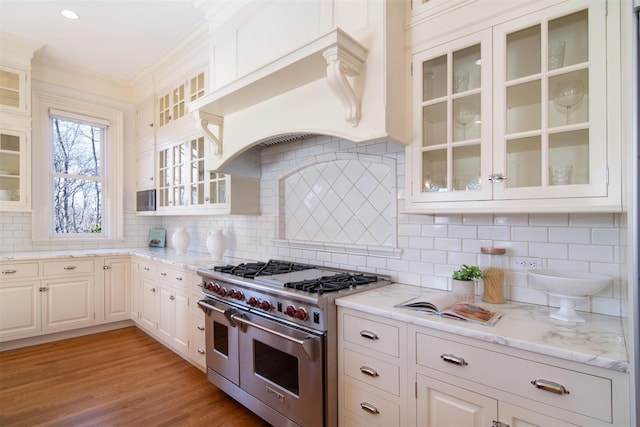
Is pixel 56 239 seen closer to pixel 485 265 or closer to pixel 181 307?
pixel 181 307

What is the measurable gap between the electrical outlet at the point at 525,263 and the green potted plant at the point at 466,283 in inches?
6.9

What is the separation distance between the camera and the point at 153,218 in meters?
4.87

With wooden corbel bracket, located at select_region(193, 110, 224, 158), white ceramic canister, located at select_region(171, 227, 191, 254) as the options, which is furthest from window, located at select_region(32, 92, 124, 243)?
wooden corbel bracket, located at select_region(193, 110, 224, 158)

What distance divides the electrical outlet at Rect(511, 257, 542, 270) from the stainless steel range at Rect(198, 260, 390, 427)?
739 millimetres

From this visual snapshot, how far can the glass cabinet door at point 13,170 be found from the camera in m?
3.56

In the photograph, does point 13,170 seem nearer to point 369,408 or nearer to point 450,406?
point 369,408

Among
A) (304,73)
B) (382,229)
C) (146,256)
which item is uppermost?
(304,73)

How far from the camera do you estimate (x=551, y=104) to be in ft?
4.60

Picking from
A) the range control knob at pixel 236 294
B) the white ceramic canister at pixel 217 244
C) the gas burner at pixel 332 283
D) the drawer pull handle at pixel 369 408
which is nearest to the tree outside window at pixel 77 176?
the white ceramic canister at pixel 217 244

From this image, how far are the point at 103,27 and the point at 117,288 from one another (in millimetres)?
2918

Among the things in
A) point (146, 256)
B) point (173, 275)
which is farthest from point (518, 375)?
point (146, 256)

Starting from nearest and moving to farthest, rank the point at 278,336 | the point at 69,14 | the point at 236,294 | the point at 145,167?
the point at 278,336, the point at 236,294, the point at 69,14, the point at 145,167

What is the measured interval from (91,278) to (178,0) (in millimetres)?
3172

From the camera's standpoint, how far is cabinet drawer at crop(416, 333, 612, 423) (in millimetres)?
1038
